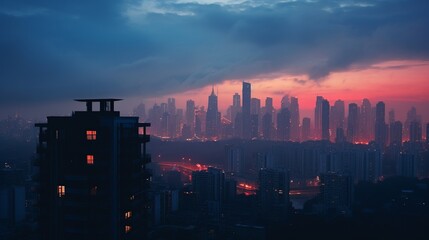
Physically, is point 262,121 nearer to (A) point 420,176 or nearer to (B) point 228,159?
(B) point 228,159

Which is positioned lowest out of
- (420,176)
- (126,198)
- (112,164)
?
(420,176)

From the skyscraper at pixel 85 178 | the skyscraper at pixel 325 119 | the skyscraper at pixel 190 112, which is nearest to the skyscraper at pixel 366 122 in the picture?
the skyscraper at pixel 325 119

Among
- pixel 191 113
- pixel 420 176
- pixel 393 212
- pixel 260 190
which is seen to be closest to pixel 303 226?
pixel 260 190

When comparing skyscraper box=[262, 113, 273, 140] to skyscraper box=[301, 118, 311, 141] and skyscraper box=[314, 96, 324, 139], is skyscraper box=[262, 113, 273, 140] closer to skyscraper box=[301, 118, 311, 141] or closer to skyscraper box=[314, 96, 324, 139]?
skyscraper box=[301, 118, 311, 141]

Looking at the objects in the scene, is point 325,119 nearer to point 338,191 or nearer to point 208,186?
point 338,191

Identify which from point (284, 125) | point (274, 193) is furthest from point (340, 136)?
point (274, 193)

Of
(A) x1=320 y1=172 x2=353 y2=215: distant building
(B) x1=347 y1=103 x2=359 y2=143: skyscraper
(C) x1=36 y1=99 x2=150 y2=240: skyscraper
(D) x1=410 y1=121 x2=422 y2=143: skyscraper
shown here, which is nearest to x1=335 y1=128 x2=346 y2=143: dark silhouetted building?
(B) x1=347 y1=103 x2=359 y2=143: skyscraper

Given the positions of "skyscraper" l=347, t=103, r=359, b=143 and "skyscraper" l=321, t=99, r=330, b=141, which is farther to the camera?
"skyscraper" l=321, t=99, r=330, b=141
